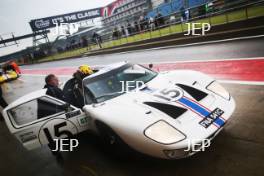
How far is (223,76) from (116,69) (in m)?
3.19

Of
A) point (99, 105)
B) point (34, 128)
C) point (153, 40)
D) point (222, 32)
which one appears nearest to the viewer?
point (99, 105)

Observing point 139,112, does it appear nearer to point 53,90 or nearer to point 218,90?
point 218,90

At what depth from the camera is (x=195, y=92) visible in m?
3.90

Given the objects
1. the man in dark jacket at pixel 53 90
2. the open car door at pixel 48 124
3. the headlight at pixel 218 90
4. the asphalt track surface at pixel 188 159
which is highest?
the man in dark jacket at pixel 53 90

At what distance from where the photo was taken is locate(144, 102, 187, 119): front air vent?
3.46 m

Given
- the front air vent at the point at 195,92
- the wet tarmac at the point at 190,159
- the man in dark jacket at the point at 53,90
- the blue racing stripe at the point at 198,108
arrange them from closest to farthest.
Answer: the wet tarmac at the point at 190,159 < the blue racing stripe at the point at 198,108 < the front air vent at the point at 195,92 < the man in dark jacket at the point at 53,90

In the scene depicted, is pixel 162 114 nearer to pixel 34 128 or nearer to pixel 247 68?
pixel 34 128

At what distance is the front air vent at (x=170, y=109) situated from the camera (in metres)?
3.46

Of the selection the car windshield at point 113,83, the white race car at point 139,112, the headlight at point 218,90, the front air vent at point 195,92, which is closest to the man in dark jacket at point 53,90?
the white race car at point 139,112

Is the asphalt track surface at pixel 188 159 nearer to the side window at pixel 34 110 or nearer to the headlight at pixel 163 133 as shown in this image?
the headlight at pixel 163 133

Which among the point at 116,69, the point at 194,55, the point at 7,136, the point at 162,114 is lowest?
the point at 7,136

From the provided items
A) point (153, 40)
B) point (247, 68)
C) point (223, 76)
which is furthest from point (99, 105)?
point (153, 40)

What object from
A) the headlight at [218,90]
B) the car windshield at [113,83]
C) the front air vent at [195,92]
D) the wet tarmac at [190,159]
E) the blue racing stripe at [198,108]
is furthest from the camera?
the car windshield at [113,83]

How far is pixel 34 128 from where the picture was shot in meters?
4.43
